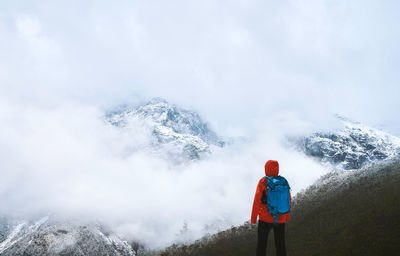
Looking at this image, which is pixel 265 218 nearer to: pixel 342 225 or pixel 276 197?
pixel 276 197

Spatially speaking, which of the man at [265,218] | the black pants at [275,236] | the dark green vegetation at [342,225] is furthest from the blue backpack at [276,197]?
the dark green vegetation at [342,225]

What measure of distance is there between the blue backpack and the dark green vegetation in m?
6.72

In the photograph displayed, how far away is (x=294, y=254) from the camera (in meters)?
17.2

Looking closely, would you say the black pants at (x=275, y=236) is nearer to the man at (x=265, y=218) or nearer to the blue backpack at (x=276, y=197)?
the man at (x=265, y=218)

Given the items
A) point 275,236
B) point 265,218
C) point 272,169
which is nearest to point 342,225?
point 275,236

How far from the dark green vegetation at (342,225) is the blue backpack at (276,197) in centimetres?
672

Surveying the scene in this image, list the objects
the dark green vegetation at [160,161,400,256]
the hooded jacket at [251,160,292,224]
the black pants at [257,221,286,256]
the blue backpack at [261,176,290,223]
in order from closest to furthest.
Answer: the blue backpack at [261,176,290,223] < the hooded jacket at [251,160,292,224] < the black pants at [257,221,286,256] < the dark green vegetation at [160,161,400,256]

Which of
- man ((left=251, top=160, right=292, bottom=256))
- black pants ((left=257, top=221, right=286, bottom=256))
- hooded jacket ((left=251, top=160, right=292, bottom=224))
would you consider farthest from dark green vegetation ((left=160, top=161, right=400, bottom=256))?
hooded jacket ((left=251, top=160, right=292, bottom=224))

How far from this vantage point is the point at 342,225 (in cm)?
1884

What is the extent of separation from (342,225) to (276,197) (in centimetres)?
1141

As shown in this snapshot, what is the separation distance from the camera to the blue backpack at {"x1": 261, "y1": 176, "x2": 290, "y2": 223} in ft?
32.9

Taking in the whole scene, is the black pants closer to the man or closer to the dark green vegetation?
the man

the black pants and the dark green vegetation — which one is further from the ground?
the dark green vegetation

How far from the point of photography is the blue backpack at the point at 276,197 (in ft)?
32.9
